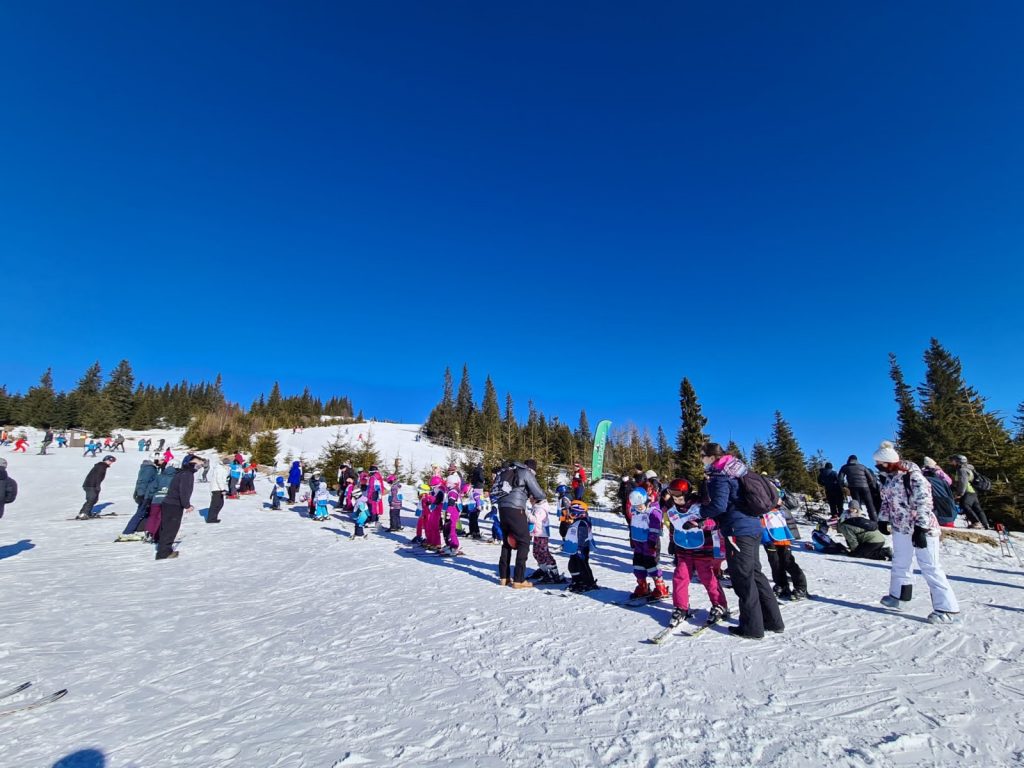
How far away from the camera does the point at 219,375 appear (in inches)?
4825

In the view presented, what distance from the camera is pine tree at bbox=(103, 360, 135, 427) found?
2677 inches

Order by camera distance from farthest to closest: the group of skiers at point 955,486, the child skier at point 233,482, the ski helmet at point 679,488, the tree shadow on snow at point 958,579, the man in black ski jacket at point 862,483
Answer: the child skier at point 233,482
the man in black ski jacket at point 862,483
the group of skiers at point 955,486
the tree shadow on snow at point 958,579
the ski helmet at point 679,488

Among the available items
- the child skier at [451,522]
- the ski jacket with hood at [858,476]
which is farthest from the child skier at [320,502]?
the ski jacket with hood at [858,476]

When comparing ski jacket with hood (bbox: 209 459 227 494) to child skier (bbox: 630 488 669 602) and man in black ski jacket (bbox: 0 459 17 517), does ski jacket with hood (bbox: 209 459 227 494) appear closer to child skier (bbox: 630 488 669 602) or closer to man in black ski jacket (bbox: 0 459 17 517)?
man in black ski jacket (bbox: 0 459 17 517)

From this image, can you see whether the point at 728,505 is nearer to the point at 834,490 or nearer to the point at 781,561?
the point at 781,561

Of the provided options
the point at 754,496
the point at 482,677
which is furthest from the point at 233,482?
the point at 754,496

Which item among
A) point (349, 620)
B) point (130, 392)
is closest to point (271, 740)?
point (349, 620)

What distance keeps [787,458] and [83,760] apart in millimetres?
44219

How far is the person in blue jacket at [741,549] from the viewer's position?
188 inches

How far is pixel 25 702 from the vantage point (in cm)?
350

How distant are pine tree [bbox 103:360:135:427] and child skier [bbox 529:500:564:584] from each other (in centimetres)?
8149

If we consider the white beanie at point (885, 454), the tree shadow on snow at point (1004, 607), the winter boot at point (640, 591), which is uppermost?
the white beanie at point (885, 454)

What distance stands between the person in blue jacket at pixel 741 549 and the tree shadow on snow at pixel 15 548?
1268 cm

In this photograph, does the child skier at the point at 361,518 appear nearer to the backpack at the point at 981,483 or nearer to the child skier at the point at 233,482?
the child skier at the point at 233,482
